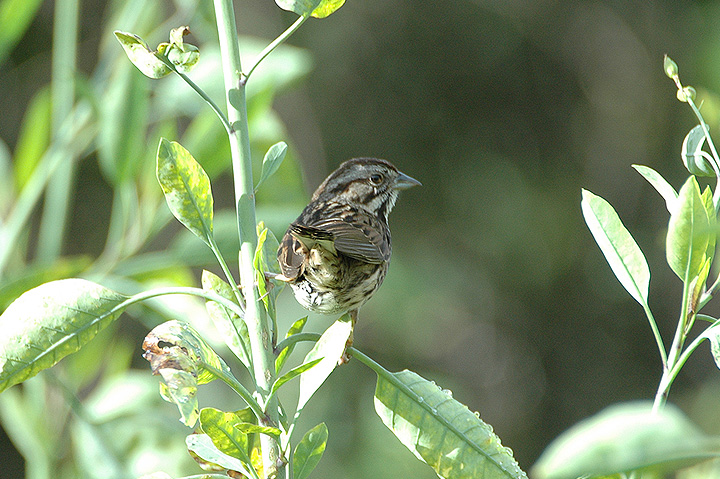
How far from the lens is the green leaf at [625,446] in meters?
0.61

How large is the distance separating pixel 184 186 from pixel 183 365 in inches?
10.6

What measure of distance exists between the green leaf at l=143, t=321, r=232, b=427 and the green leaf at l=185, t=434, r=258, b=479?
75 millimetres

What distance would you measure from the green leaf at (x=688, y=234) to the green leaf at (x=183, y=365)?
599 mm

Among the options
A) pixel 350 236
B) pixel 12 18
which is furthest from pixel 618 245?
pixel 12 18

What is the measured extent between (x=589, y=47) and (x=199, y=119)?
5.99 m

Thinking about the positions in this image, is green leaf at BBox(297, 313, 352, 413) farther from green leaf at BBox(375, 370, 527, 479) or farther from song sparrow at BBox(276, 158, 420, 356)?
song sparrow at BBox(276, 158, 420, 356)

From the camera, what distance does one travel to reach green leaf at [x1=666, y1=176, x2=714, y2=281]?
3.29ft

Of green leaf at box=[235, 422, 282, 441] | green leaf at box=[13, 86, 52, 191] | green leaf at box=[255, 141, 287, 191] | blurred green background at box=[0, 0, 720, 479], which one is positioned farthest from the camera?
blurred green background at box=[0, 0, 720, 479]

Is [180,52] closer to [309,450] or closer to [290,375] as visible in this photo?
[290,375]

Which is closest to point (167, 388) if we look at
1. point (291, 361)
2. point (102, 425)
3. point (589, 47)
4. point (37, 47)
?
point (102, 425)

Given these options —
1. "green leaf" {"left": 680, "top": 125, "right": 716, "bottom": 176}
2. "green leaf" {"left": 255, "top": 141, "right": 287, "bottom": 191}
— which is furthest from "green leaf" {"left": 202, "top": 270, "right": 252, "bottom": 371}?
"green leaf" {"left": 680, "top": 125, "right": 716, "bottom": 176}

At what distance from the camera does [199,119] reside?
89.0 inches

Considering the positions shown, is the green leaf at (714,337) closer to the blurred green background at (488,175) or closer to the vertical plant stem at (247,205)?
the vertical plant stem at (247,205)

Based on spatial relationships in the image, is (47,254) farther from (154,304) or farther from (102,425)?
(102,425)
